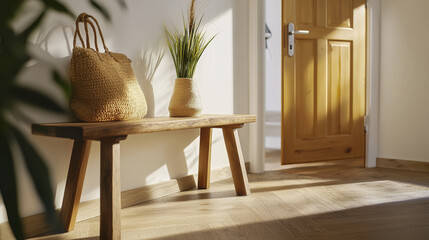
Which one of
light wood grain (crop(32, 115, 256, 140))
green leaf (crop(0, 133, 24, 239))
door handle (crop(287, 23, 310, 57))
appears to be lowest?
light wood grain (crop(32, 115, 256, 140))

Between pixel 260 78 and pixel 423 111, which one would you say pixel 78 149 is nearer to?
pixel 260 78

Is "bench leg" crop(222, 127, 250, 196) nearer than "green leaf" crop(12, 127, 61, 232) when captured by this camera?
No

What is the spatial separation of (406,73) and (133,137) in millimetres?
1950

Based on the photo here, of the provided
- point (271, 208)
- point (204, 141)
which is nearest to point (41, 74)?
point (204, 141)

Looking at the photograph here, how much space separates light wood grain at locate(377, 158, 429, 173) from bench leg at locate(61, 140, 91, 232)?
85.1 inches

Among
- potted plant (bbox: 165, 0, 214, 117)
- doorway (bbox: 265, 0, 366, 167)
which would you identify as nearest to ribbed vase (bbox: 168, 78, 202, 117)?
potted plant (bbox: 165, 0, 214, 117)

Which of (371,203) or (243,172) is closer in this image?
(371,203)

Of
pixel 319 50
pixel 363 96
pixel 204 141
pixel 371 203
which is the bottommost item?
pixel 371 203

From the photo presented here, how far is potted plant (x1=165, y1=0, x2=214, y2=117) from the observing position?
189 cm

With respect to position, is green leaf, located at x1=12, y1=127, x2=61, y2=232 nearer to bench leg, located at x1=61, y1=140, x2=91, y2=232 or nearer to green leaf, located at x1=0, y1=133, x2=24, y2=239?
green leaf, located at x1=0, y1=133, x2=24, y2=239

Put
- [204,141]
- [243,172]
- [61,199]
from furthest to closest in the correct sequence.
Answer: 1. [204,141]
2. [243,172]
3. [61,199]

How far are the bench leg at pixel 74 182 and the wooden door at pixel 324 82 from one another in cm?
159

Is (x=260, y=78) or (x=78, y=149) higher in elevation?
(x=260, y=78)

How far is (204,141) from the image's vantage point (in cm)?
217
